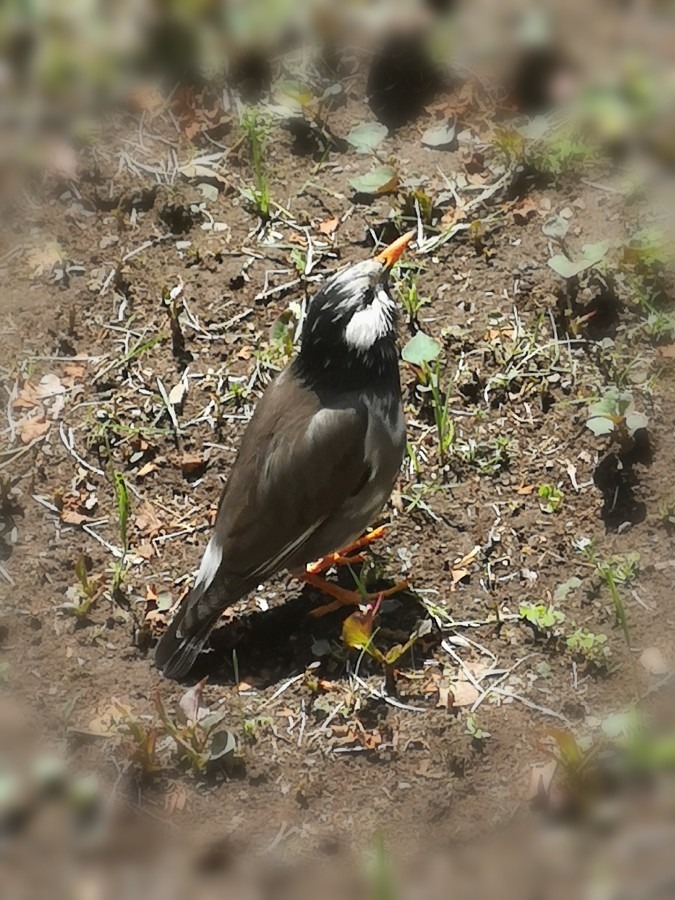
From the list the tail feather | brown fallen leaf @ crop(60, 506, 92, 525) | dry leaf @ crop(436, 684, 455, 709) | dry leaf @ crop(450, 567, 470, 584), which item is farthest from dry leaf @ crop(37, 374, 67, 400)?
dry leaf @ crop(436, 684, 455, 709)

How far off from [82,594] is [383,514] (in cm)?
116

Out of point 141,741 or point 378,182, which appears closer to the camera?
point 141,741

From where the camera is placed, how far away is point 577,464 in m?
4.56

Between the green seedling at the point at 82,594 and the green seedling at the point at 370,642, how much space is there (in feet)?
3.02

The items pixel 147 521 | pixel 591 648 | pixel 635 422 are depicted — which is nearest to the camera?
pixel 591 648

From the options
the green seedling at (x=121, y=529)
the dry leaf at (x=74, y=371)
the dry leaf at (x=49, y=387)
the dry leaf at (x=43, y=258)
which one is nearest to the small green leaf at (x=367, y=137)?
the dry leaf at (x=43, y=258)

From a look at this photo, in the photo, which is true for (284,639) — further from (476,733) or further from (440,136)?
(440,136)

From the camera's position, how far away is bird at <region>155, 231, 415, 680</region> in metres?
4.14

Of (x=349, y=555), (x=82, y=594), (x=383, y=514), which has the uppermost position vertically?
(x=82, y=594)

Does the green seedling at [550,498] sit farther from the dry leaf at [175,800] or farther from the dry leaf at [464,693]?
the dry leaf at [175,800]

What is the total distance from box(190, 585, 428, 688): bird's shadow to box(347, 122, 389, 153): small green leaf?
215cm

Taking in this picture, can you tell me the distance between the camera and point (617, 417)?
4410mm

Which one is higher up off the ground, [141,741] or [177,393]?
[177,393]

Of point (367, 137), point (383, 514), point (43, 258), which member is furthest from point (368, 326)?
point (43, 258)
